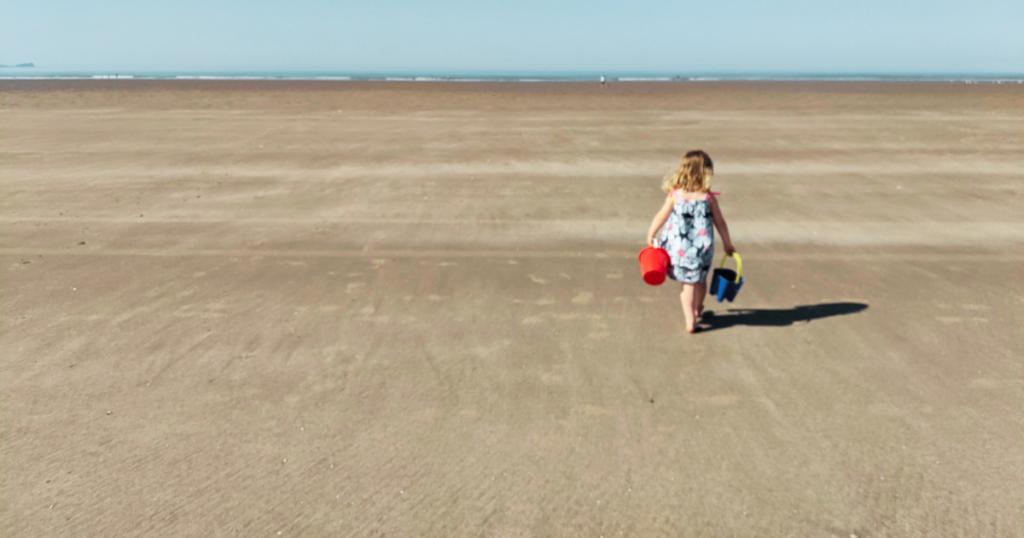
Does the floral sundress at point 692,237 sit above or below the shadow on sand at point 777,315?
above

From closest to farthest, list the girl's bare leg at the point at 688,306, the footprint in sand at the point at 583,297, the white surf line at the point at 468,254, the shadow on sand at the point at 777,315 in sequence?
the girl's bare leg at the point at 688,306, the shadow on sand at the point at 777,315, the footprint in sand at the point at 583,297, the white surf line at the point at 468,254

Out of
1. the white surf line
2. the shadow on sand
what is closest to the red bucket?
the shadow on sand

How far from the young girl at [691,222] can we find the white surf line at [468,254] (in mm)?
1995

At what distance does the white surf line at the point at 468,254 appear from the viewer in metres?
6.71

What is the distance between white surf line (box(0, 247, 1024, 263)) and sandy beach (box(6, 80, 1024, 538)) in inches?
2.0

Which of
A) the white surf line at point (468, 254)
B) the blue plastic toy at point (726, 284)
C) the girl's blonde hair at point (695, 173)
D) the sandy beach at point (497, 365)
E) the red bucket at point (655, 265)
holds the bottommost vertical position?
the sandy beach at point (497, 365)

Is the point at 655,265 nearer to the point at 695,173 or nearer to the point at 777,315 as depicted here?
the point at 695,173

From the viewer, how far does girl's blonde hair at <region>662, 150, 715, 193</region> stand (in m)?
4.51

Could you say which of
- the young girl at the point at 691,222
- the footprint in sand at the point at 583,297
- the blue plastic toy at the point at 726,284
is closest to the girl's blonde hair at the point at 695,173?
the young girl at the point at 691,222

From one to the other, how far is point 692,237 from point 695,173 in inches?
19.1

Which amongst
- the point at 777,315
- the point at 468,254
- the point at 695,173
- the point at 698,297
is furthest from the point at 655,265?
the point at 468,254

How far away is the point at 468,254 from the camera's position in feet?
22.5

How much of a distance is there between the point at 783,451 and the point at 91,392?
4.30 metres

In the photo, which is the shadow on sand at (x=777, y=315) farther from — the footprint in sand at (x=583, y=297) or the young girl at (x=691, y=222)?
the footprint in sand at (x=583, y=297)
